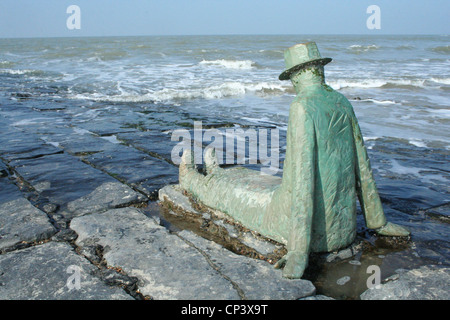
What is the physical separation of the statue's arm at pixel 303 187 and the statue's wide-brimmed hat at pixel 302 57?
329mm

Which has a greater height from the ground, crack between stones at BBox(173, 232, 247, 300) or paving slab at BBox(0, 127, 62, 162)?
paving slab at BBox(0, 127, 62, 162)

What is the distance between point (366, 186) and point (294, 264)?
822 mm

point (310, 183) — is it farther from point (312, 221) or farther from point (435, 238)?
point (435, 238)

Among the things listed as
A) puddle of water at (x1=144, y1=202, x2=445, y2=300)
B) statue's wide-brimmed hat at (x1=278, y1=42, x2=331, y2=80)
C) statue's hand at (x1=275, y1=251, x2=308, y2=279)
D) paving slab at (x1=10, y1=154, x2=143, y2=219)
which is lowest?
puddle of water at (x1=144, y1=202, x2=445, y2=300)

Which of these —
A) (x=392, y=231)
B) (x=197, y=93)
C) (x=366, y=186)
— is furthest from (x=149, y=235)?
(x=197, y=93)

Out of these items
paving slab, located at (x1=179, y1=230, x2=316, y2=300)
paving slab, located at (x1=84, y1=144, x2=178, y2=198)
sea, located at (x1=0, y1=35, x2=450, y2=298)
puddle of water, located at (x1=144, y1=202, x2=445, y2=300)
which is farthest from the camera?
paving slab, located at (x1=84, y1=144, x2=178, y2=198)

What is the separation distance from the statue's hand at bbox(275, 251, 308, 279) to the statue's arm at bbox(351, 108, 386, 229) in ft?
2.32

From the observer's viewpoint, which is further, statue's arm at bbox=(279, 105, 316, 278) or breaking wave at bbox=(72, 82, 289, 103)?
breaking wave at bbox=(72, 82, 289, 103)

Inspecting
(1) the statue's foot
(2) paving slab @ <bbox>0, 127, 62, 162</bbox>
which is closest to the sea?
(1) the statue's foot

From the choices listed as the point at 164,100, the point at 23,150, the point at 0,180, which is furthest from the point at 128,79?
the point at 0,180

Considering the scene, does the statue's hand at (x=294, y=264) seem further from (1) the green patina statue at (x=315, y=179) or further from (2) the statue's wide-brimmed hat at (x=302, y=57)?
(2) the statue's wide-brimmed hat at (x=302, y=57)

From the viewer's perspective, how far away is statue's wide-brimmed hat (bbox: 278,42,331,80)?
8.43ft

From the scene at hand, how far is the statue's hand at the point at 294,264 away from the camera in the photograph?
7.98ft

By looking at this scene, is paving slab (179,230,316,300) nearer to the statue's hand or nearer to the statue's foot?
the statue's hand
